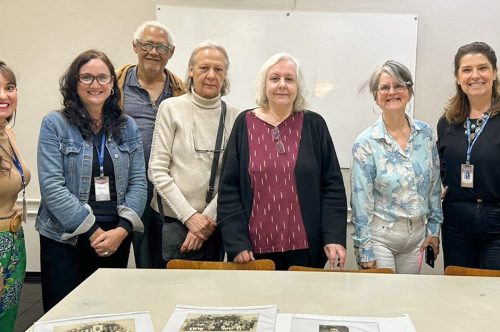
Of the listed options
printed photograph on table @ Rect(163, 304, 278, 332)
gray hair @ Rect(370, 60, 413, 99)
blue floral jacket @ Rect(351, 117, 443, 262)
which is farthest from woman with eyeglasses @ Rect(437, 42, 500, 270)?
printed photograph on table @ Rect(163, 304, 278, 332)

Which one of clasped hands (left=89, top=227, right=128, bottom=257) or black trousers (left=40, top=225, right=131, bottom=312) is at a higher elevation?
clasped hands (left=89, top=227, right=128, bottom=257)

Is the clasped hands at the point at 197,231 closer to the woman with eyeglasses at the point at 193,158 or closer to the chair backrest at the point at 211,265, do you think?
the woman with eyeglasses at the point at 193,158

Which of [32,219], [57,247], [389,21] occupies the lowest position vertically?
[32,219]

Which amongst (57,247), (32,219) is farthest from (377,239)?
(32,219)

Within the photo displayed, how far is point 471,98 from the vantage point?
90.4 inches

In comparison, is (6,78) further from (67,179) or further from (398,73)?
(398,73)

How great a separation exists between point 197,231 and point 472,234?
1.36 metres

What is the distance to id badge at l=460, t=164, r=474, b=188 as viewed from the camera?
7.18ft

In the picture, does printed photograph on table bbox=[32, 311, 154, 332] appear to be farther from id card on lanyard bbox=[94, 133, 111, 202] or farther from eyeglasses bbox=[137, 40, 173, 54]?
eyeglasses bbox=[137, 40, 173, 54]

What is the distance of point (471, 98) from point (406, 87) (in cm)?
40

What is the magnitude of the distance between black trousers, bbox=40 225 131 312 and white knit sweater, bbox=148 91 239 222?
367 millimetres

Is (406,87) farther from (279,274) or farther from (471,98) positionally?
(279,274)

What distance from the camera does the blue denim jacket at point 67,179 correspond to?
6.72ft

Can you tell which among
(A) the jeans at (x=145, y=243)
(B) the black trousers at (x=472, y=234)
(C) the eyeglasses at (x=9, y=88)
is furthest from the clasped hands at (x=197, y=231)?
(B) the black trousers at (x=472, y=234)
